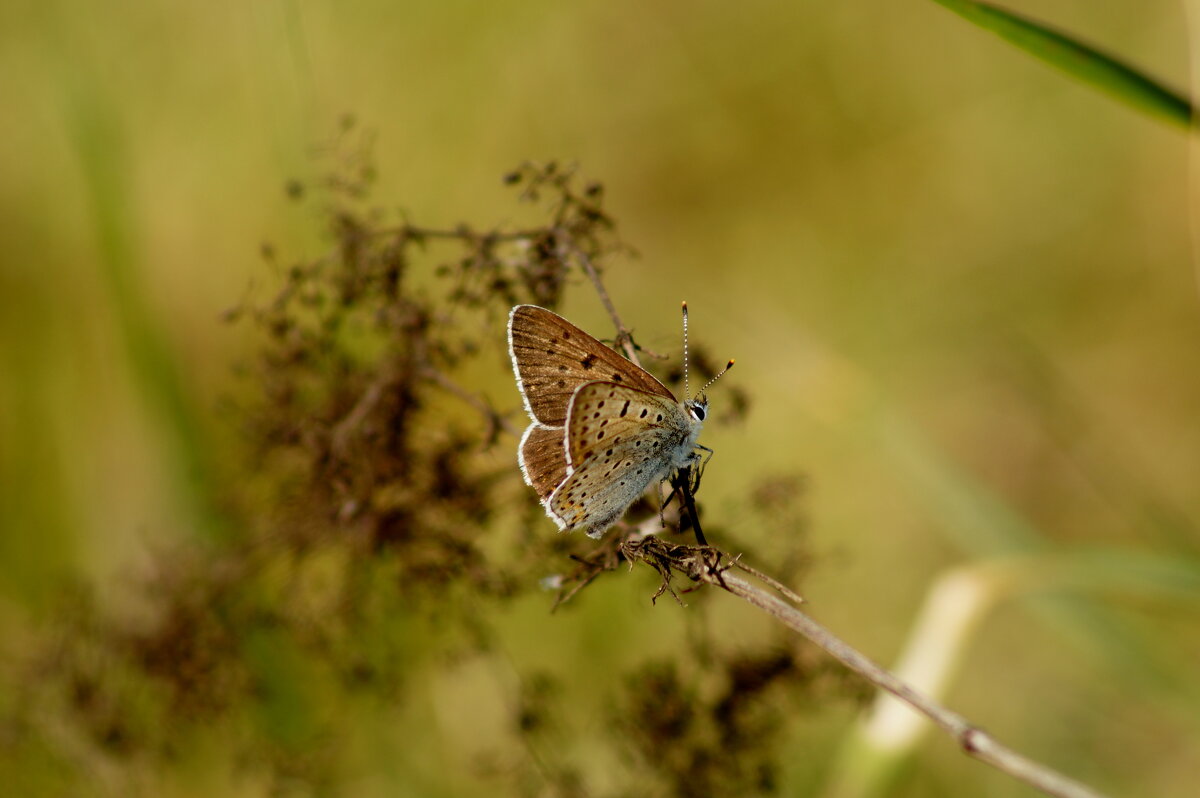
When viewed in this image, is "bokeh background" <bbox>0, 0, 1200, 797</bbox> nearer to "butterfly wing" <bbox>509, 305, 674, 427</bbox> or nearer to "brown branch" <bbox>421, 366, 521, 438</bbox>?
"brown branch" <bbox>421, 366, 521, 438</bbox>

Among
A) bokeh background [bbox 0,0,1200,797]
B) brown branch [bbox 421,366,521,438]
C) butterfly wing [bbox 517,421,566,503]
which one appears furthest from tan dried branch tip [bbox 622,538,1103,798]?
bokeh background [bbox 0,0,1200,797]

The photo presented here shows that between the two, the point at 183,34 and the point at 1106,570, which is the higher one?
the point at 183,34

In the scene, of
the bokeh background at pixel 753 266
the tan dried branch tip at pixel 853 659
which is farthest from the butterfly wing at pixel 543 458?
the bokeh background at pixel 753 266

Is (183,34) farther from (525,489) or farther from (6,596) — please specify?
(525,489)

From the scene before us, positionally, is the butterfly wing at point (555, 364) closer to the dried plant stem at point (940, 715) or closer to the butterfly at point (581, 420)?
the butterfly at point (581, 420)

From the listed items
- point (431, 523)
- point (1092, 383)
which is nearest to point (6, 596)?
point (431, 523)
